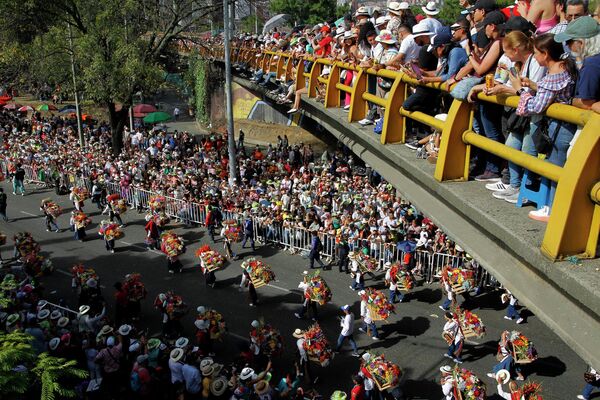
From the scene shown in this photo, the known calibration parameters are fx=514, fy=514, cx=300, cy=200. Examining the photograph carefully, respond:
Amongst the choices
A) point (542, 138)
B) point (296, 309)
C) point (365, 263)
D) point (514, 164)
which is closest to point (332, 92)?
point (365, 263)

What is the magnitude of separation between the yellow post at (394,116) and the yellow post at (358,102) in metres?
1.93

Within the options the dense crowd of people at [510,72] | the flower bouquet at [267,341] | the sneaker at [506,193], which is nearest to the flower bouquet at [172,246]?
the flower bouquet at [267,341]

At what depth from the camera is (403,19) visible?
29.1 ft

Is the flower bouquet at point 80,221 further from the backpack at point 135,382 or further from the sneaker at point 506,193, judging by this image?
the sneaker at point 506,193

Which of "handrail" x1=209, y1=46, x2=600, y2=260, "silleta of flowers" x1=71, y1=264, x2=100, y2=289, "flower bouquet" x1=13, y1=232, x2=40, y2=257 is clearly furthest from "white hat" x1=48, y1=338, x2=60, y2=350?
"handrail" x1=209, y1=46, x2=600, y2=260

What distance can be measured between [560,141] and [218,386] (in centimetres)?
740

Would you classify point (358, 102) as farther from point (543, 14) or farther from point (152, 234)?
point (152, 234)

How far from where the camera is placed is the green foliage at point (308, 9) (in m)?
59.2

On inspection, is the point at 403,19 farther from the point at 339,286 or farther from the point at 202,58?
the point at 202,58

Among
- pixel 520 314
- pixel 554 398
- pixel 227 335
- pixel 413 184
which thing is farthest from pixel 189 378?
pixel 520 314

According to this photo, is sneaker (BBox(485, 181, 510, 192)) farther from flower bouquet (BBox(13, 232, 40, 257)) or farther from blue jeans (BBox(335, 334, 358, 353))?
flower bouquet (BBox(13, 232, 40, 257))

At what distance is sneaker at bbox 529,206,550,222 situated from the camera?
13.7 feet

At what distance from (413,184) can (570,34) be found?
319 cm

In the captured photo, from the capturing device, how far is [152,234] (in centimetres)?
1717
